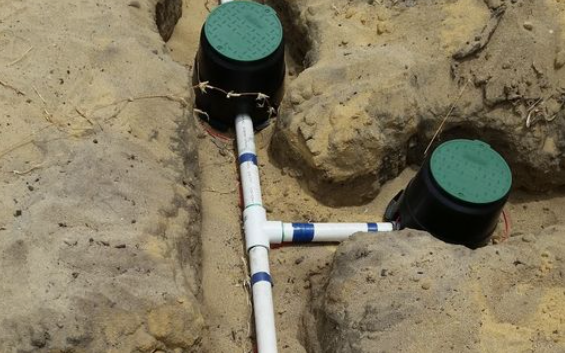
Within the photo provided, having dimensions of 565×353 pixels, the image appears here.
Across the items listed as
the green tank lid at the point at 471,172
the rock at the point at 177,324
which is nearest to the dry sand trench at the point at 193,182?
the rock at the point at 177,324

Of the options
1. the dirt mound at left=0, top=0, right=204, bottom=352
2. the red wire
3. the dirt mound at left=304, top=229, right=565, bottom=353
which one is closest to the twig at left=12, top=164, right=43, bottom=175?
the dirt mound at left=0, top=0, right=204, bottom=352

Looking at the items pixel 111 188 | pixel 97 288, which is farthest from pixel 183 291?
pixel 111 188

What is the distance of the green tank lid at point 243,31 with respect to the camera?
3014 mm

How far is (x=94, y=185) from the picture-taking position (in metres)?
2.47

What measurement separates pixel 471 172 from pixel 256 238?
2.87 ft

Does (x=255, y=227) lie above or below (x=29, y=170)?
below

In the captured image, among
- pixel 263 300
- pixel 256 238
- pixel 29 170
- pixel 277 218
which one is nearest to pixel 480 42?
pixel 277 218

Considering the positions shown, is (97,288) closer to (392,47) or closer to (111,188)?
(111,188)

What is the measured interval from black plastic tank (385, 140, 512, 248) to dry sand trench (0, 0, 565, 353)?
7.9 inches

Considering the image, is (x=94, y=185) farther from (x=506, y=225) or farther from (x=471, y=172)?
(x=506, y=225)

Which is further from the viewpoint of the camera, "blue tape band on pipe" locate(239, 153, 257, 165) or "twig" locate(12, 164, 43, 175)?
"blue tape band on pipe" locate(239, 153, 257, 165)

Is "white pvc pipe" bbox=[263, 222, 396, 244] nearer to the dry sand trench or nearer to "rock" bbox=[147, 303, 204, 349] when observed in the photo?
the dry sand trench

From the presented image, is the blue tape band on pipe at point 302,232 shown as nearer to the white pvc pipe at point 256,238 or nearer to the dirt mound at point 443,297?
the white pvc pipe at point 256,238

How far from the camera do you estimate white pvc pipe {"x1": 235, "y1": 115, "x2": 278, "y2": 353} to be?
259 centimetres
